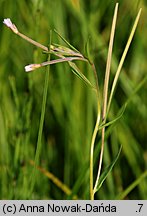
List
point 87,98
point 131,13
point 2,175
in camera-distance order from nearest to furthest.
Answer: point 2,175
point 87,98
point 131,13

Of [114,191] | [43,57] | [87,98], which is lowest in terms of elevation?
[114,191]

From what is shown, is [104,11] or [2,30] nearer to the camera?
[2,30]

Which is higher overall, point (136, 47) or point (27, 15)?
point (27, 15)

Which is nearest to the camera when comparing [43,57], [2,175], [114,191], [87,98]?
[2,175]

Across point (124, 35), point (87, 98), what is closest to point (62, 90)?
point (87, 98)

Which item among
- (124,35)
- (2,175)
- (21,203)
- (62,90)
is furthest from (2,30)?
(21,203)

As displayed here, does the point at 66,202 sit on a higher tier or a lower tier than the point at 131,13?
lower

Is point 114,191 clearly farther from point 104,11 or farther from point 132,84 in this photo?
point 104,11

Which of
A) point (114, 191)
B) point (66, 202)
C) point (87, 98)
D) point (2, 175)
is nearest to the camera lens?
point (66, 202)

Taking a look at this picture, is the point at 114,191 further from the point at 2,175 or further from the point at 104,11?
the point at 104,11
